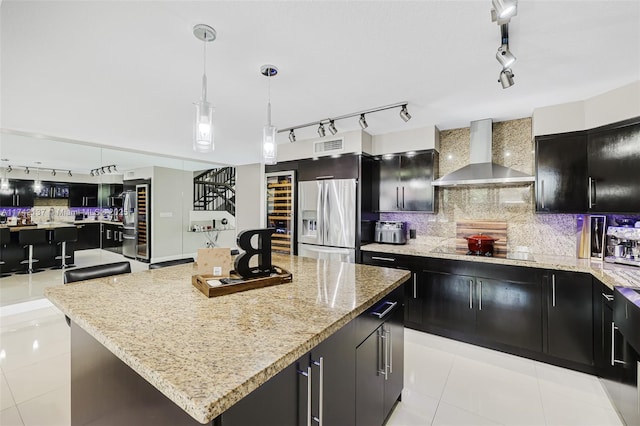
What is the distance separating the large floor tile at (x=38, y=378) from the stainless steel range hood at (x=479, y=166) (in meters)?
4.17

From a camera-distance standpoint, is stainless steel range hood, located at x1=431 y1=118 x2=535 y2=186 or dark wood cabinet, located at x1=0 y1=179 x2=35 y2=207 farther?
dark wood cabinet, located at x1=0 y1=179 x2=35 y2=207

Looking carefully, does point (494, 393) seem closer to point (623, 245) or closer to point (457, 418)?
point (457, 418)

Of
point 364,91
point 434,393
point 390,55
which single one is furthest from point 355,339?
point 364,91

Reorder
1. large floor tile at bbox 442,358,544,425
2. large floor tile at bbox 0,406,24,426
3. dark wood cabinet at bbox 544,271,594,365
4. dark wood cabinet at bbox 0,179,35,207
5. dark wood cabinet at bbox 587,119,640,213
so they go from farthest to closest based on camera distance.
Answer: dark wood cabinet at bbox 0,179,35,207 → dark wood cabinet at bbox 544,271,594,365 → dark wood cabinet at bbox 587,119,640,213 → large floor tile at bbox 442,358,544,425 → large floor tile at bbox 0,406,24,426

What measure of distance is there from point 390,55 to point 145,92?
2.22m

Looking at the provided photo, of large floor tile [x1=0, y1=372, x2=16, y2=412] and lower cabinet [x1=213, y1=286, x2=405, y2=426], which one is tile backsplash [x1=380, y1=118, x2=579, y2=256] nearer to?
lower cabinet [x1=213, y1=286, x2=405, y2=426]

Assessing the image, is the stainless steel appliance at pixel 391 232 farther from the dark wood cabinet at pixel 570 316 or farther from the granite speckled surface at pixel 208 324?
the granite speckled surface at pixel 208 324

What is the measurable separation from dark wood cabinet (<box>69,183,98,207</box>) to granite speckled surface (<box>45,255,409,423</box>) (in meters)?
3.80

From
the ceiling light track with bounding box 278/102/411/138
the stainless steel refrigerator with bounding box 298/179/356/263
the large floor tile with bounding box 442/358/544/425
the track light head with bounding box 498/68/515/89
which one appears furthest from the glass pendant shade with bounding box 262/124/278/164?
the large floor tile with bounding box 442/358/544/425

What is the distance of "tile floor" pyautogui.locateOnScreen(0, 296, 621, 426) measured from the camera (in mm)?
1984

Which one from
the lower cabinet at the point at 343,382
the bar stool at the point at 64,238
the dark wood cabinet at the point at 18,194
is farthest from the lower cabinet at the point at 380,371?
the bar stool at the point at 64,238

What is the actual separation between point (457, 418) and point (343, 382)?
1.23 m

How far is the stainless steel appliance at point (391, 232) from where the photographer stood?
385 centimetres

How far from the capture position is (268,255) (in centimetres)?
184
